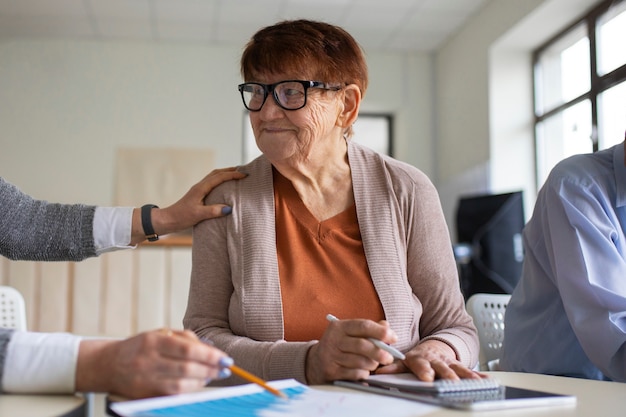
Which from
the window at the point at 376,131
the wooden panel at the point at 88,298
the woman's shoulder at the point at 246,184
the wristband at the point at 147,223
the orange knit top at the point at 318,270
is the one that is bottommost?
the wooden panel at the point at 88,298

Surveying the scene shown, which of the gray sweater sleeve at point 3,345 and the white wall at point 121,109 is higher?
the white wall at point 121,109

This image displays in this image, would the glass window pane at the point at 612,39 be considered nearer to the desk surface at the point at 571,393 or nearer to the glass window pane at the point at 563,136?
the glass window pane at the point at 563,136

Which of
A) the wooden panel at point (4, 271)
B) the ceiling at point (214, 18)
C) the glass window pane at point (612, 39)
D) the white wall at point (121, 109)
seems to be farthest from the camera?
the white wall at point (121, 109)

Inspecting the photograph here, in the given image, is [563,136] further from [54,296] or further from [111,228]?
[111,228]

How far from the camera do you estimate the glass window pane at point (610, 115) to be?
13.2ft

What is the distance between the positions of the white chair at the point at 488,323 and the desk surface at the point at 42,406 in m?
1.24

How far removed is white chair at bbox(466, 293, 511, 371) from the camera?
5.98 ft

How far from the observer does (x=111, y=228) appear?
146 cm

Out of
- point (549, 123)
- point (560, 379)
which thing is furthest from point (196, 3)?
point (560, 379)

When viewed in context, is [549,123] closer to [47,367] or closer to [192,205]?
[192,205]

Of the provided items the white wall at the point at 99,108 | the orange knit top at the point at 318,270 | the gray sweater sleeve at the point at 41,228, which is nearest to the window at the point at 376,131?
the white wall at the point at 99,108

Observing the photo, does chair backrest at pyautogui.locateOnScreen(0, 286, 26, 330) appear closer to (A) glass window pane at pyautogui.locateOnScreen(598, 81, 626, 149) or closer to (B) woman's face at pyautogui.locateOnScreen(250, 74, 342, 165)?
(B) woman's face at pyautogui.locateOnScreen(250, 74, 342, 165)

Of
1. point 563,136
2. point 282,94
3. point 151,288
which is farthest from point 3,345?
point 563,136

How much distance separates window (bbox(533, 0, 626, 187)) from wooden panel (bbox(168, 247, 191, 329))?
7.96 ft
